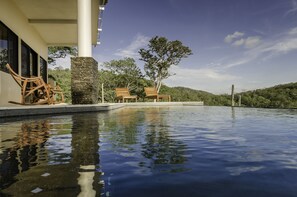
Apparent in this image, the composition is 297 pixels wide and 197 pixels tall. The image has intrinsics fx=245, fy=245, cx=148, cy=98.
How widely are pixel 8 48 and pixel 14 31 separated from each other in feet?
3.15

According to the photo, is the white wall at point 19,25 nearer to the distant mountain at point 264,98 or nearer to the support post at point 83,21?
the support post at point 83,21

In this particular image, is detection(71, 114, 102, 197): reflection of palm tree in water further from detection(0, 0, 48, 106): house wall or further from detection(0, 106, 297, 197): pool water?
detection(0, 0, 48, 106): house wall

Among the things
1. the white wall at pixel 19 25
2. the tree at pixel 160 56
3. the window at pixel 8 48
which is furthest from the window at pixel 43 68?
the tree at pixel 160 56

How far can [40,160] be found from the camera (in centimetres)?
163

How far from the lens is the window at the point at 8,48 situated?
27.7 ft

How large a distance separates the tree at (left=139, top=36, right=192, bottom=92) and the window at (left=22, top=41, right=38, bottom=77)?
1381cm

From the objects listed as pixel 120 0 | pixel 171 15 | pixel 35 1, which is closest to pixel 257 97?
pixel 171 15

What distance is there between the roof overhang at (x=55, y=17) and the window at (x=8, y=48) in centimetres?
140

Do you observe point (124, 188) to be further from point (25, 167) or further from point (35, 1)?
point (35, 1)

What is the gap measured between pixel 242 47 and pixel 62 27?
18.5 m

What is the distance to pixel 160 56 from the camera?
26.8m

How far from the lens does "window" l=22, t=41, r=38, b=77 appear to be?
A: 37.9 feet

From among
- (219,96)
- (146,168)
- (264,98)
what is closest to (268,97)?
(264,98)

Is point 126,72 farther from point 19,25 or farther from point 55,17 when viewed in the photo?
point 19,25
